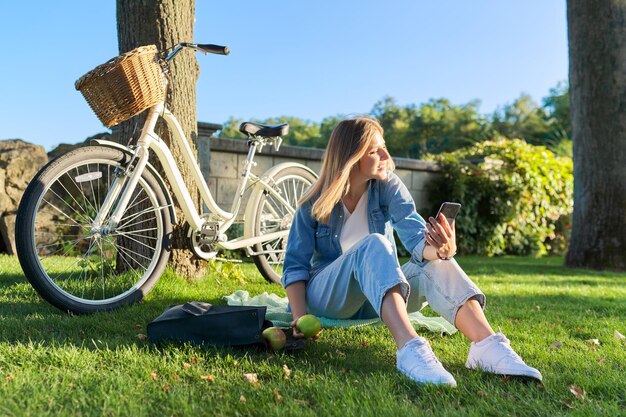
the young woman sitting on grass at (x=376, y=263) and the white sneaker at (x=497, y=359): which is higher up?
the young woman sitting on grass at (x=376, y=263)

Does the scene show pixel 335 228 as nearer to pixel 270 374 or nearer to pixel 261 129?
pixel 270 374

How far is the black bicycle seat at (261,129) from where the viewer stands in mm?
3627

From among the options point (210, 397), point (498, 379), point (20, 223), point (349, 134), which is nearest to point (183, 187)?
point (20, 223)

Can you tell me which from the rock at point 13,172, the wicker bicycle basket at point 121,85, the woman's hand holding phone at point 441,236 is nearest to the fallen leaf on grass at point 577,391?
the woman's hand holding phone at point 441,236

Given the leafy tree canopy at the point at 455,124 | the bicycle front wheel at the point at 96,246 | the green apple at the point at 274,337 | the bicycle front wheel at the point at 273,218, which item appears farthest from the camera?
the leafy tree canopy at the point at 455,124

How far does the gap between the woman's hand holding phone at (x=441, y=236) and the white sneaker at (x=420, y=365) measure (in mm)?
349

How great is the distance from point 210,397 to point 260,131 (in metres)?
2.17

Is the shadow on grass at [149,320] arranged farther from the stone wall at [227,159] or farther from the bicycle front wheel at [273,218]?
the stone wall at [227,159]

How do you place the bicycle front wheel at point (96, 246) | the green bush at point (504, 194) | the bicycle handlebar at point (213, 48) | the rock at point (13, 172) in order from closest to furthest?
the bicycle front wheel at point (96, 246)
the bicycle handlebar at point (213, 48)
the rock at point (13, 172)
the green bush at point (504, 194)

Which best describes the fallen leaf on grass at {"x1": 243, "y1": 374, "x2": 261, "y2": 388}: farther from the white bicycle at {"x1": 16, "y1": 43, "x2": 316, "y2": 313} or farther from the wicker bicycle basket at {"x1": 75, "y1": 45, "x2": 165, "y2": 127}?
the wicker bicycle basket at {"x1": 75, "y1": 45, "x2": 165, "y2": 127}

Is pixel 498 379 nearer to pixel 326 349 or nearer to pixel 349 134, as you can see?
pixel 326 349

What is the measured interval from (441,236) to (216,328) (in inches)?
34.0

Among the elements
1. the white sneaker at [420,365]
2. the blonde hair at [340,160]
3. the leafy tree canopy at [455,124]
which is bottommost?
the white sneaker at [420,365]

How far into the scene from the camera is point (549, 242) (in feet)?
31.1
